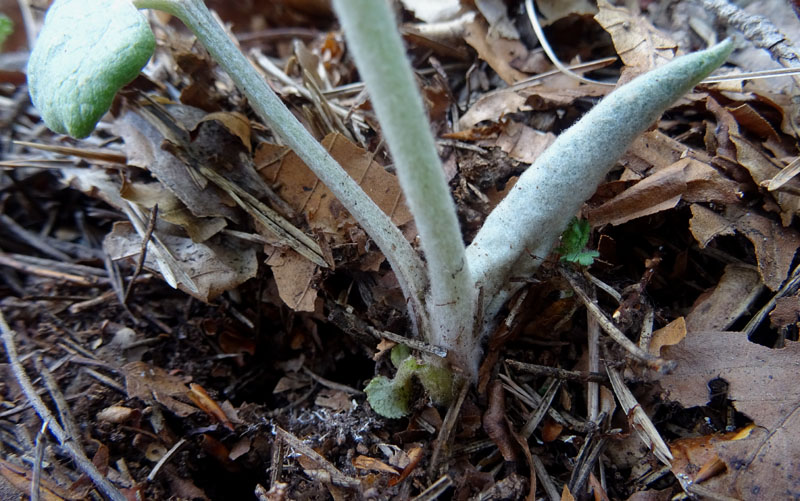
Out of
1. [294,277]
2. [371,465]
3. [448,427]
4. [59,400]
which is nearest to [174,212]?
[294,277]

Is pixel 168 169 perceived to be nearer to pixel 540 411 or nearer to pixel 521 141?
pixel 521 141

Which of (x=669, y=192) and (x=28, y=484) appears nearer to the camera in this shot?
(x=28, y=484)

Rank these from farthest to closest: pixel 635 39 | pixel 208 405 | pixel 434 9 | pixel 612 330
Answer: pixel 434 9
pixel 635 39
pixel 208 405
pixel 612 330

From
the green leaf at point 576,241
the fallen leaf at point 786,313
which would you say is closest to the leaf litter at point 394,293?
the fallen leaf at point 786,313

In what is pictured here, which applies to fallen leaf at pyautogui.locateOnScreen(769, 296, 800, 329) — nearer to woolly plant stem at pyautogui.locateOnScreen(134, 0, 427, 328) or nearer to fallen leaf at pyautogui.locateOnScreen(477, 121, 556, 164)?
fallen leaf at pyautogui.locateOnScreen(477, 121, 556, 164)

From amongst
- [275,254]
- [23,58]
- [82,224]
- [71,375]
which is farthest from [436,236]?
[23,58]

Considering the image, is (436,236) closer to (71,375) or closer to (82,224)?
(71,375)

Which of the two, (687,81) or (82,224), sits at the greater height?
(687,81)
